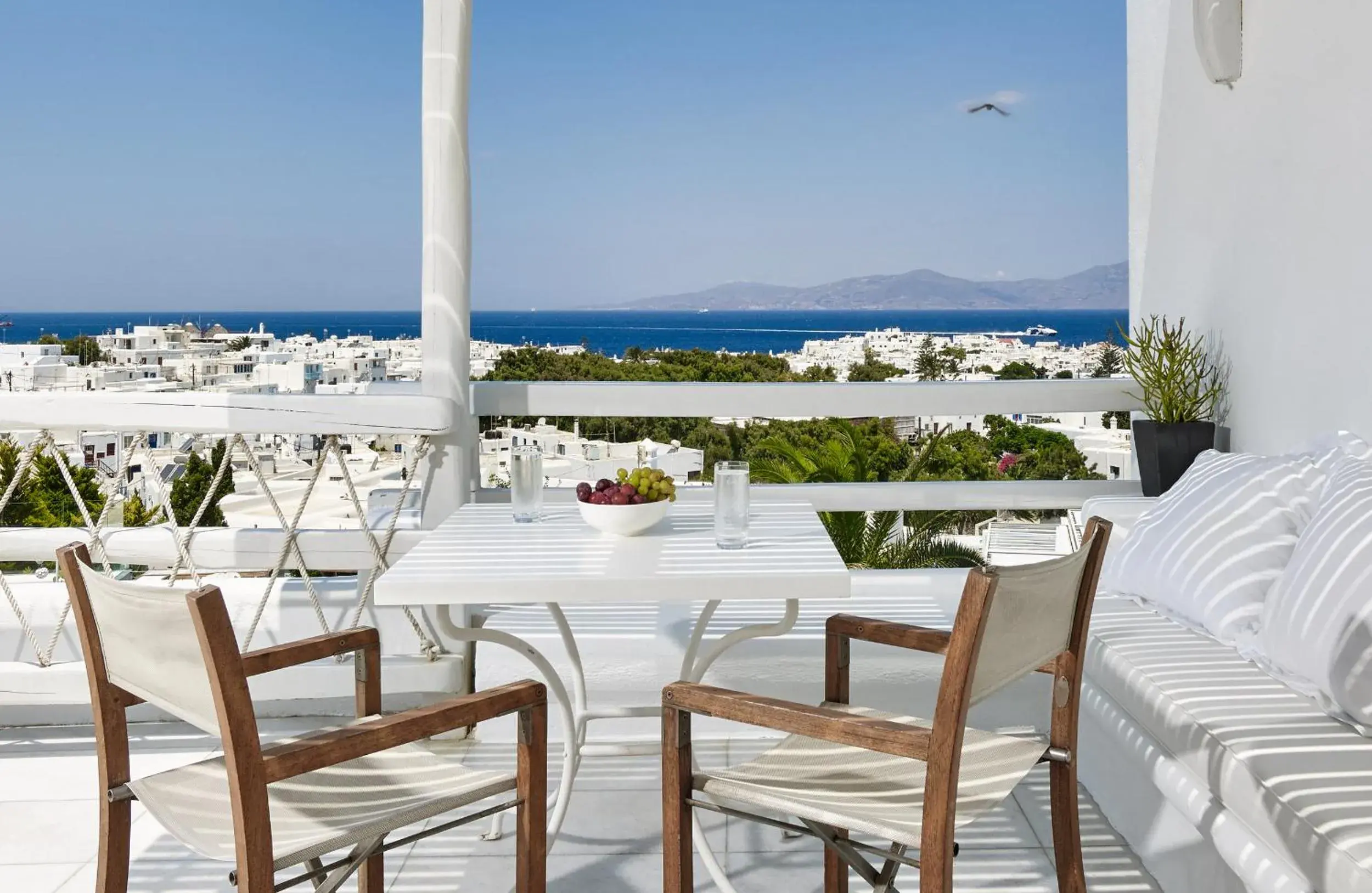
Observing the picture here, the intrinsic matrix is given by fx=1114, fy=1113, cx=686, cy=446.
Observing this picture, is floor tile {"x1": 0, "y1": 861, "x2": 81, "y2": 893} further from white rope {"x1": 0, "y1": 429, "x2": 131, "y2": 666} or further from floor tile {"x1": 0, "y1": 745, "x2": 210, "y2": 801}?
white rope {"x1": 0, "y1": 429, "x2": 131, "y2": 666}

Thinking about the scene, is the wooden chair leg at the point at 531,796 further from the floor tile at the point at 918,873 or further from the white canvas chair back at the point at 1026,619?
the floor tile at the point at 918,873

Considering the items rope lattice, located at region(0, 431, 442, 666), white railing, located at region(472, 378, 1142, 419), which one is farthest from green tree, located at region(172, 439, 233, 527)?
white railing, located at region(472, 378, 1142, 419)

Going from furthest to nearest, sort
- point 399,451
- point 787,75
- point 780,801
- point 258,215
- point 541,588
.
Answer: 1. point 258,215
2. point 787,75
3. point 399,451
4. point 541,588
5. point 780,801

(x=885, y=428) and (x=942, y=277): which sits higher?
(x=942, y=277)

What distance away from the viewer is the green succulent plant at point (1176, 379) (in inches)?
126

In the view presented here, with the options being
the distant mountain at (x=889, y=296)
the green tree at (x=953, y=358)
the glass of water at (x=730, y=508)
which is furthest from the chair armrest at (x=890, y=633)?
the distant mountain at (x=889, y=296)

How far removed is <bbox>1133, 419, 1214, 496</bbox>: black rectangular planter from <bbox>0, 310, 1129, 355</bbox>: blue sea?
30.8 metres

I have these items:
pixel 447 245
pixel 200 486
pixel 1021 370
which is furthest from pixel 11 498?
pixel 1021 370

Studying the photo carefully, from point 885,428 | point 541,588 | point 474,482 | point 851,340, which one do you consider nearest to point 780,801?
point 541,588

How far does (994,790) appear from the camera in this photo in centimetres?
152

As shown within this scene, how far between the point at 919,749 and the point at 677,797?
375 millimetres

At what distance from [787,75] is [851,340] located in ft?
26.7

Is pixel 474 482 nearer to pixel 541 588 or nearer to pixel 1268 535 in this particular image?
pixel 541 588

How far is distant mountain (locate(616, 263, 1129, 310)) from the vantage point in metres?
34.9
